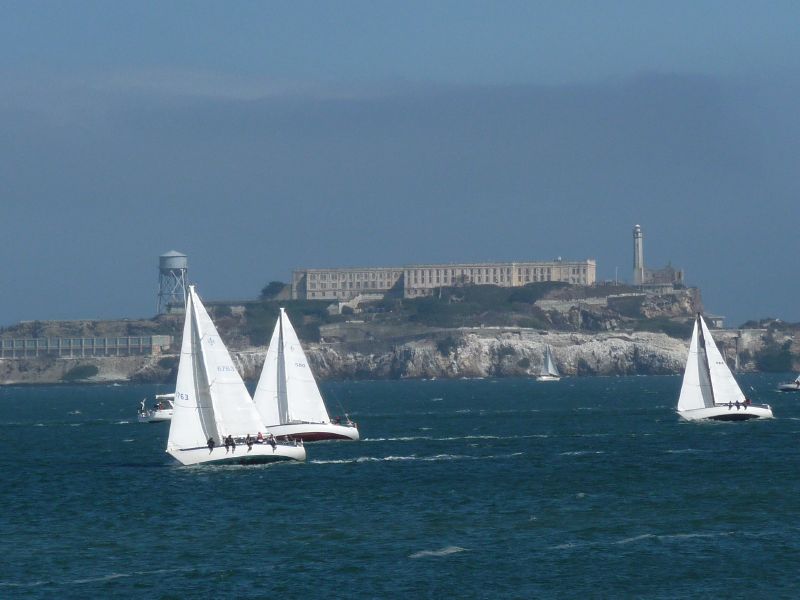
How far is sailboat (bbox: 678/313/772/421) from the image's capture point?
8825cm

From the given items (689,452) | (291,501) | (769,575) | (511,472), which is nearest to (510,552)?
(769,575)

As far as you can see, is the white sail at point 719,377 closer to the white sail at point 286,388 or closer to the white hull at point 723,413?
the white hull at point 723,413

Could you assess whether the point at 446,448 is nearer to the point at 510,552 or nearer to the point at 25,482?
the point at 25,482

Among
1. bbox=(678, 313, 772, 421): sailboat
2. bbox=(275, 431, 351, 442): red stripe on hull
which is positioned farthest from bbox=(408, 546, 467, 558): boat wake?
bbox=(678, 313, 772, 421): sailboat

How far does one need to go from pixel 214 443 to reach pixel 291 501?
28.5ft

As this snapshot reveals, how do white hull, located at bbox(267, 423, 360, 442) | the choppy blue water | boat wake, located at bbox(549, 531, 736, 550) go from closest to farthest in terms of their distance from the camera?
the choppy blue water, boat wake, located at bbox(549, 531, 736, 550), white hull, located at bbox(267, 423, 360, 442)

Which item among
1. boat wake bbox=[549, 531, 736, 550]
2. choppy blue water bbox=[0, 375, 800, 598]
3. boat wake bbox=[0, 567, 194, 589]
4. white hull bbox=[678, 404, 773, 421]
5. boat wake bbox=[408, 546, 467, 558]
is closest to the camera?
choppy blue water bbox=[0, 375, 800, 598]

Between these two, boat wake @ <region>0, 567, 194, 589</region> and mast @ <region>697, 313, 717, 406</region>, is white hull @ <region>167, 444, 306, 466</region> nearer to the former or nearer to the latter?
boat wake @ <region>0, 567, 194, 589</region>

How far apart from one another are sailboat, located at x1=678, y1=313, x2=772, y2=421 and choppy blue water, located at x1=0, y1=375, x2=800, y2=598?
564 centimetres

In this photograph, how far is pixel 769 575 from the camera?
123 ft

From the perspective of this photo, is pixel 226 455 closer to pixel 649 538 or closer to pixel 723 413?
pixel 649 538

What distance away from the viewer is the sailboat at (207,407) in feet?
197

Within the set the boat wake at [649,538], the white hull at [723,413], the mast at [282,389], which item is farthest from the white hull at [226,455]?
the white hull at [723,413]

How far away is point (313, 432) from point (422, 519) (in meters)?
29.4
